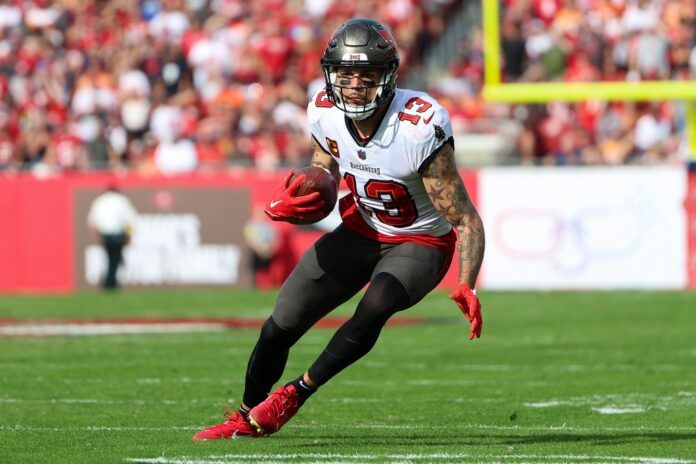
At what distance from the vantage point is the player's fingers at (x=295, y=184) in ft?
19.0

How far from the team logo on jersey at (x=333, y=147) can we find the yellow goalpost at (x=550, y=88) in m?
8.70

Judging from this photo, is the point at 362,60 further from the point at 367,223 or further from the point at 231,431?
the point at 231,431

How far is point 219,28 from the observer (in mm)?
20422

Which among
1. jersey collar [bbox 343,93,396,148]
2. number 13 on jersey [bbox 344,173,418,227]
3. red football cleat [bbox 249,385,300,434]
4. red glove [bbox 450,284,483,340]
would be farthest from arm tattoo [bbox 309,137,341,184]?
red football cleat [bbox 249,385,300,434]

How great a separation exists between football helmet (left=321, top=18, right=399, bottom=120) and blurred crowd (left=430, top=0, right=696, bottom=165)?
30.1 feet

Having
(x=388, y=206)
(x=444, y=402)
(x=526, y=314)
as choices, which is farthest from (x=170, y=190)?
(x=388, y=206)

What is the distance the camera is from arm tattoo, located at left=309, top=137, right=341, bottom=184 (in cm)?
606

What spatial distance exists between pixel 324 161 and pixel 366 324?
2.61 ft

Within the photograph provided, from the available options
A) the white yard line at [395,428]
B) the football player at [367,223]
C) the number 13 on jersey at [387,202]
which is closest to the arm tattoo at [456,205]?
the football player at [367,223]

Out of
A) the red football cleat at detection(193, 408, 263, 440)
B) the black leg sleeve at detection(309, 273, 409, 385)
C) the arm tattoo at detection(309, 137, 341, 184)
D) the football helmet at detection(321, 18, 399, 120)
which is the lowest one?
the red football cleat at detection(193, 408, 263, 440)

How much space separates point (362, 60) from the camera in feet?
18.7

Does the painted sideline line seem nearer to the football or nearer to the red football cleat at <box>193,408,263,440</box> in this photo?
the red football cleat at <box>193,408,263,440</box>

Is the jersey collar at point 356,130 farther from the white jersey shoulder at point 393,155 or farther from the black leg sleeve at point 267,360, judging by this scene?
the black leg sleeve at point 267,360

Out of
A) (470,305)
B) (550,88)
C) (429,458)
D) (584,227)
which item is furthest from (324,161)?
(584,227)
